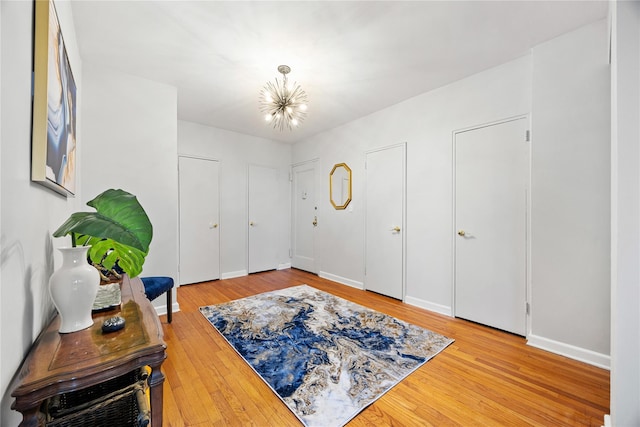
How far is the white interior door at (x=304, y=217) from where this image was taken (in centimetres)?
482

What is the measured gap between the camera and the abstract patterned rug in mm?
1622

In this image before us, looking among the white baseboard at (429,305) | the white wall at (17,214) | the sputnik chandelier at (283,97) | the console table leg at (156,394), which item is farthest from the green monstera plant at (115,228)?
the white baseboard at (429,305)

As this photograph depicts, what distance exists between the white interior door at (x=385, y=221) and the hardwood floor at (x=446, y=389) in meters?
1.09

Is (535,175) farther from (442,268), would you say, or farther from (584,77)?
(442,268)

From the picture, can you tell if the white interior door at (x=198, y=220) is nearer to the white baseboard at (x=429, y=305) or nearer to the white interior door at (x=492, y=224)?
the white baseboard at (x=429, y=305)

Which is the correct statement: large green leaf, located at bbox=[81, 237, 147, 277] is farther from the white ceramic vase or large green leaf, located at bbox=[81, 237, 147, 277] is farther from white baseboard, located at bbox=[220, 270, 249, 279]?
white baseboard, located at bbox=[220, 270, 249, 279]

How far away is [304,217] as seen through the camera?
16.5ft

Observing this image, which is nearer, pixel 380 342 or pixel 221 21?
pixel 221 21

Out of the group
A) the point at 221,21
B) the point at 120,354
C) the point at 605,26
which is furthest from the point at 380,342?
the point at 605,26

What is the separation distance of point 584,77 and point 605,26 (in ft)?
1.18

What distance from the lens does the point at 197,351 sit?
2160 mm

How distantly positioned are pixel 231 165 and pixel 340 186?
1930 mm

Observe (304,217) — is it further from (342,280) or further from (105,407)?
(105,407)

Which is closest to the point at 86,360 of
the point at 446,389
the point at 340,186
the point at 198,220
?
the point at 446,389
